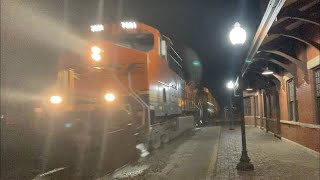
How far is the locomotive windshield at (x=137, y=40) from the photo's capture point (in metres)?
12.6

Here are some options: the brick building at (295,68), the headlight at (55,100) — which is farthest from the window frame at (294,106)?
the headlight at (55,100)

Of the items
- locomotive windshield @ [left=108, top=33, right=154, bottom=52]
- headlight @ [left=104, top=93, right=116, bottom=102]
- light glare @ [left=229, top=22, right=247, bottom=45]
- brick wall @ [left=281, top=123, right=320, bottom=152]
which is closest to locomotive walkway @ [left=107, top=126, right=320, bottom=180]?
brick wall @ [left=281, top=123, right=320, bottom=152]

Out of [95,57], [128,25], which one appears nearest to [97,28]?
[128,25]

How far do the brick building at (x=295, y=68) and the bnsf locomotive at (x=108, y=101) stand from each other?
3576 mm

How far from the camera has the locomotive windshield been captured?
12.6 metres

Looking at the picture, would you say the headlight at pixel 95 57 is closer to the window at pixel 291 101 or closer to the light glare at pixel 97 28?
the light glare at pixel 97 28

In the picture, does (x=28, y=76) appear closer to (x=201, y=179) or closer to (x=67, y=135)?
(x=67, y=135)

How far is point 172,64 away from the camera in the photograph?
16766mm

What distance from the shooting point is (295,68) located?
512 inches

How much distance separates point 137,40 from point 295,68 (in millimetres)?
5246

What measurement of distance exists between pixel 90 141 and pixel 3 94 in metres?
11.4

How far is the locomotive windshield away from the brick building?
11.6 ft

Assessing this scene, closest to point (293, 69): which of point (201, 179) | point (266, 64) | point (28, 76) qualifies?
Answer: point (266, 64)

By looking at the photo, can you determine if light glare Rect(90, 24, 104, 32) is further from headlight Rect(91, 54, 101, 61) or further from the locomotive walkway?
the locomotive walkway
